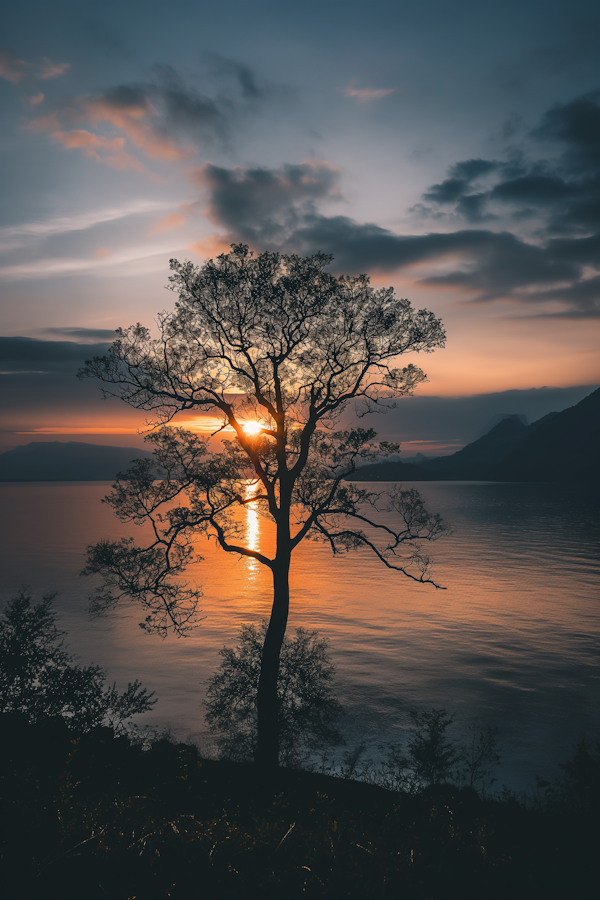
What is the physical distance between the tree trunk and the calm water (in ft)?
43.2

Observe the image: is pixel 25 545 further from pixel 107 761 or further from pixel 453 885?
pixel 453 885

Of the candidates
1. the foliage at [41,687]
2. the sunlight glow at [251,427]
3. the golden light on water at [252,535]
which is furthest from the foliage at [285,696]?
the sunlight glow at [251,427]

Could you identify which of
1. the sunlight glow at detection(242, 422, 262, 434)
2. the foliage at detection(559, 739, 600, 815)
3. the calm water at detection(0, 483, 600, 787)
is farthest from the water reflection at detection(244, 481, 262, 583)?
the foliage at detection(559, 739, 600, 815)

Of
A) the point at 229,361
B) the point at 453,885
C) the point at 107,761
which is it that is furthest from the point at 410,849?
the point at 229,361

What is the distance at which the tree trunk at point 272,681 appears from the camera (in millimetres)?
18375

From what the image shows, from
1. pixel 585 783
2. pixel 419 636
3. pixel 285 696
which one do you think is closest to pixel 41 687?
pixel 285 696

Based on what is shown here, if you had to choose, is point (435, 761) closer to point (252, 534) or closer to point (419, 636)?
point (419, 636)

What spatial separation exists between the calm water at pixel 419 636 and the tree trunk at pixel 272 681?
13.2m

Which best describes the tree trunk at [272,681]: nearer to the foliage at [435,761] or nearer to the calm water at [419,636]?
the foliage at [435,761]

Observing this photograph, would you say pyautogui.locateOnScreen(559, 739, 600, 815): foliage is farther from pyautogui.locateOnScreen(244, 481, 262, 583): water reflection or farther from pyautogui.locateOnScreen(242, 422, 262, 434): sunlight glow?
pyautogui.locateOnScreen(242, 422, 262, 434): sunlight glow

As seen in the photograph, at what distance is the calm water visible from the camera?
3288 cm

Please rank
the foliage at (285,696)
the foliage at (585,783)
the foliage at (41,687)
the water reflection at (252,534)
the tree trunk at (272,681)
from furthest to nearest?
the foliage at (285,696) → the water reflection at (252,534) → the foliage at (41,687) → the tree trunk at (272,681) → the foliage at (585,783)

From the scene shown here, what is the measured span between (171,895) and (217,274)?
17.9m

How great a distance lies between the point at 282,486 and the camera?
1947 cm
